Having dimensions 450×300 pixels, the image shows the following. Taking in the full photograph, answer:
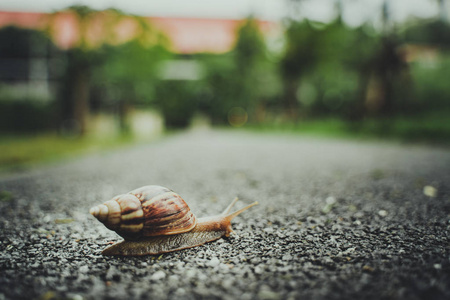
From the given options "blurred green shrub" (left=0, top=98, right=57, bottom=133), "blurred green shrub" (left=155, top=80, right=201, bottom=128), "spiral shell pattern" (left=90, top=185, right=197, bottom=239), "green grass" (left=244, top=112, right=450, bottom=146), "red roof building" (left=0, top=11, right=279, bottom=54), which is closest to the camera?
"spiral shell pattern" (left=90, top=185, right=197, bottom=239)

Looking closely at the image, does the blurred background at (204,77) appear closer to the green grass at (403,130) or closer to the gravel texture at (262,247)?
the green grass at (403,130)

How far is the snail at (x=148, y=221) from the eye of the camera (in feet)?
5.74

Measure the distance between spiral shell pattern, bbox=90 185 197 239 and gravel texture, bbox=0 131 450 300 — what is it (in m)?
0.16

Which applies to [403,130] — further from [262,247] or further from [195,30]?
[195,30]

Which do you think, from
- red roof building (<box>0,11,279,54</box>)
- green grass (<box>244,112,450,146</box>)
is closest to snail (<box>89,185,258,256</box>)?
green grass (<box>244,112,450,146</box>)

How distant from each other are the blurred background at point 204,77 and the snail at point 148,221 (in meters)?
4.82

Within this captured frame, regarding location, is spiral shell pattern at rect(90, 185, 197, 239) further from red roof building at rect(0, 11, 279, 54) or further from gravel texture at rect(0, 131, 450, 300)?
red roof building at rect(0, 11, 279, 54)

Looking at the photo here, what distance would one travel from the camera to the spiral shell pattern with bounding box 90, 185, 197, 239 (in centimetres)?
175

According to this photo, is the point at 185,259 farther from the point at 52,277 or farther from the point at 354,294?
the point at 354,294

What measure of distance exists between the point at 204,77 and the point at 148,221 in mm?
22322

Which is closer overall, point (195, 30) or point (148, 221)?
point (148, 221)

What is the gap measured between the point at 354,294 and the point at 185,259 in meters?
0.86

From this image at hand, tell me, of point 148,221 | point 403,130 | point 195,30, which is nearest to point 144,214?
point 148,221

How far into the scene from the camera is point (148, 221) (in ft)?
5.80
